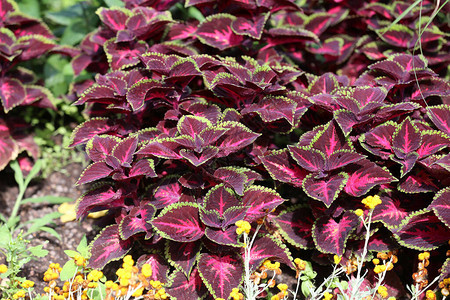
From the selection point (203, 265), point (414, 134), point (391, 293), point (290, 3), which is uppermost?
point (290, 3)

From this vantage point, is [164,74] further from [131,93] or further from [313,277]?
[313,277]

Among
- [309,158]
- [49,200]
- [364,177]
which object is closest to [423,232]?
[364,177]

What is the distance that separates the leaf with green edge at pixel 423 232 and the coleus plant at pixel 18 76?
7.04ft

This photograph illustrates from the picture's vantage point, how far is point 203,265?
210 cm

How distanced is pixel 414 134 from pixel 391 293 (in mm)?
748

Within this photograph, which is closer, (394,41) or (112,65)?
(112,65)

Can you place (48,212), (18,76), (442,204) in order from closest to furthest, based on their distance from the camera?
(442,204), (48,212), (18,76)

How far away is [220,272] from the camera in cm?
209

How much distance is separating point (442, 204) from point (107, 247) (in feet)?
4.70

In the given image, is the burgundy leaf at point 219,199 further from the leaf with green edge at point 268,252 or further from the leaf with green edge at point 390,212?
the leaf with green edge at point 390,212

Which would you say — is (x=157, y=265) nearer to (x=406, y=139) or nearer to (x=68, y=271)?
(x=68, y=271)

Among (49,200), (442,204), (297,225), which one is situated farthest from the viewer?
(49,200)

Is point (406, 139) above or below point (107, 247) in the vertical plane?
above

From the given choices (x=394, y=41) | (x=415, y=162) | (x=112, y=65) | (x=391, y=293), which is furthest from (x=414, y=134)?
(x=112, y=65)
